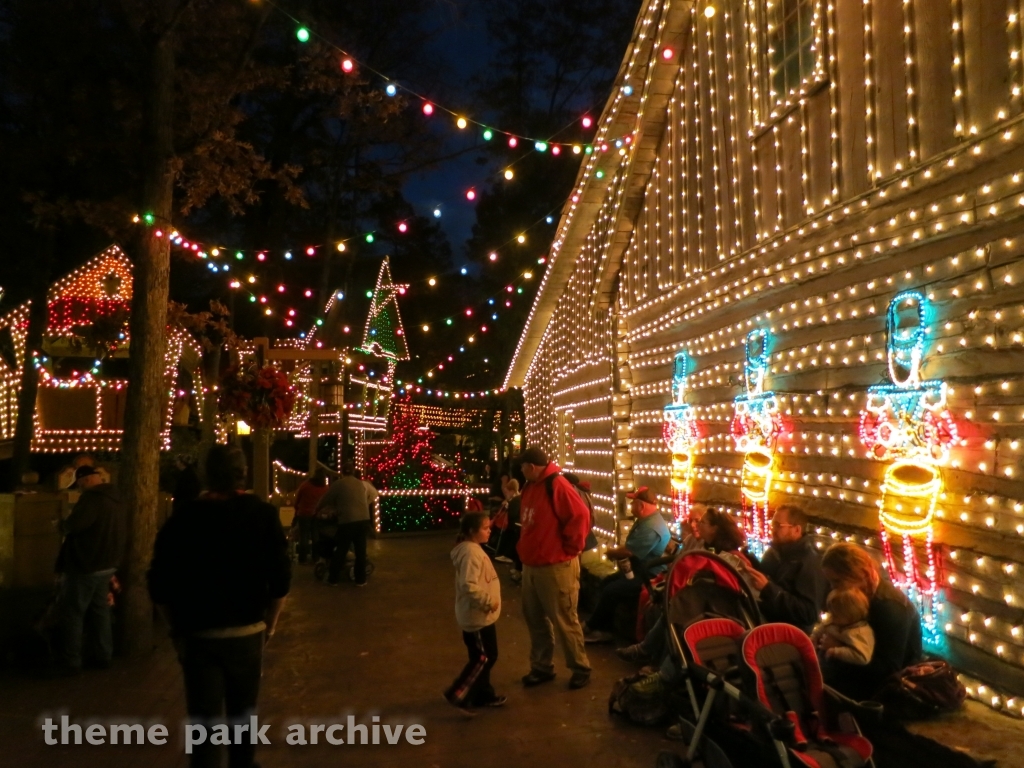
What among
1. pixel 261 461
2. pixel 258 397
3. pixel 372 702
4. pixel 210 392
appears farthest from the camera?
pixel 210 392

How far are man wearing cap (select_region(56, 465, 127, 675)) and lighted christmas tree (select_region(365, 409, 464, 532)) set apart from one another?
427 inches

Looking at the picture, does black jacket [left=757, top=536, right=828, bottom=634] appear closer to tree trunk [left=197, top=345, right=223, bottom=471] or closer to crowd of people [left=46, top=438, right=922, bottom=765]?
crowd of people [left=46, top=438, right=922, bottom=765]

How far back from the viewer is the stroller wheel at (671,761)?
4.68 m

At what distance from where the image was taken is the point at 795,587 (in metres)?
6.01

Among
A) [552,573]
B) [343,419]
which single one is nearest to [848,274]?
[552,573]

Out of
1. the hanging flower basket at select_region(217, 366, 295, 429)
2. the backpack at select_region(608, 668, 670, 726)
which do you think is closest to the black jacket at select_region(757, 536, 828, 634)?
the backpack at select_region(608, 668, 670, 726)

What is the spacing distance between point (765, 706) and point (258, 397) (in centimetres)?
976

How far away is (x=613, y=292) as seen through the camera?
1238 cm

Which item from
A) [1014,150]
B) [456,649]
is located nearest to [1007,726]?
[1014,150]

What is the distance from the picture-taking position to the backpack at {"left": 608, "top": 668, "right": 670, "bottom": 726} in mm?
5973

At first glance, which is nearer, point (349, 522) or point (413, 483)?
point (349, 522)

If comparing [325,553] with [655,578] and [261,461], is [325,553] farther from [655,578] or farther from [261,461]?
[655,578]

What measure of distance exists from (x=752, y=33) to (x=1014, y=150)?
393cm

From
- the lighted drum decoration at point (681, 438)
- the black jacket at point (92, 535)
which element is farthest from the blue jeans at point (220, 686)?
the lighted drum decoration at point (681, 438)
